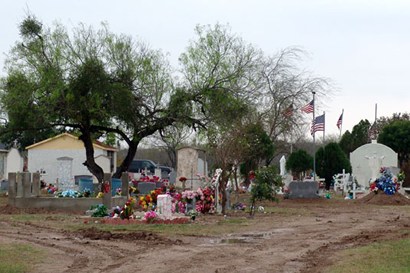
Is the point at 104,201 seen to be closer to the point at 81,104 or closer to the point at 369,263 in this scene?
the point at 81,104

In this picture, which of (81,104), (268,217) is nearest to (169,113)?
(81,104)

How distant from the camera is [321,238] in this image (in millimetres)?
19422

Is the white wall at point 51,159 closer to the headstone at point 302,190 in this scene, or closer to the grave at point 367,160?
the grave at point 367,160

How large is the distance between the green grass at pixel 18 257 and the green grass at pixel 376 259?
520 centimetres

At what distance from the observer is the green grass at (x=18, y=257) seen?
44.5 ft

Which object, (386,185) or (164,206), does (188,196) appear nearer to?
(164,206)

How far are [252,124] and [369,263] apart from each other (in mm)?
31634

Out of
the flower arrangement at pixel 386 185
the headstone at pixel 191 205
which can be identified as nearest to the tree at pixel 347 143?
the flower arrangement at pixel 386 185

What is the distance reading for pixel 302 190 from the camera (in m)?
38.8

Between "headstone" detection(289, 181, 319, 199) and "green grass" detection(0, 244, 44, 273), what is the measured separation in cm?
2302

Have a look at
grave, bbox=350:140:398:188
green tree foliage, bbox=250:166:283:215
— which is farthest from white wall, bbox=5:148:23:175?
green tree foliage, bbox=250:166:283:215

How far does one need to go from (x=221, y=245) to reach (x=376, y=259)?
3.99 m

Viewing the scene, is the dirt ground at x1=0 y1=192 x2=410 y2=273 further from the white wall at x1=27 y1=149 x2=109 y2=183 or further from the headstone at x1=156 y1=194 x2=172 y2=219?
the white wall at x1=27 y1=149 x2=109 y2=183

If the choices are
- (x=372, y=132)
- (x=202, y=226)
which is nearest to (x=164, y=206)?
(x=202, y=226)
